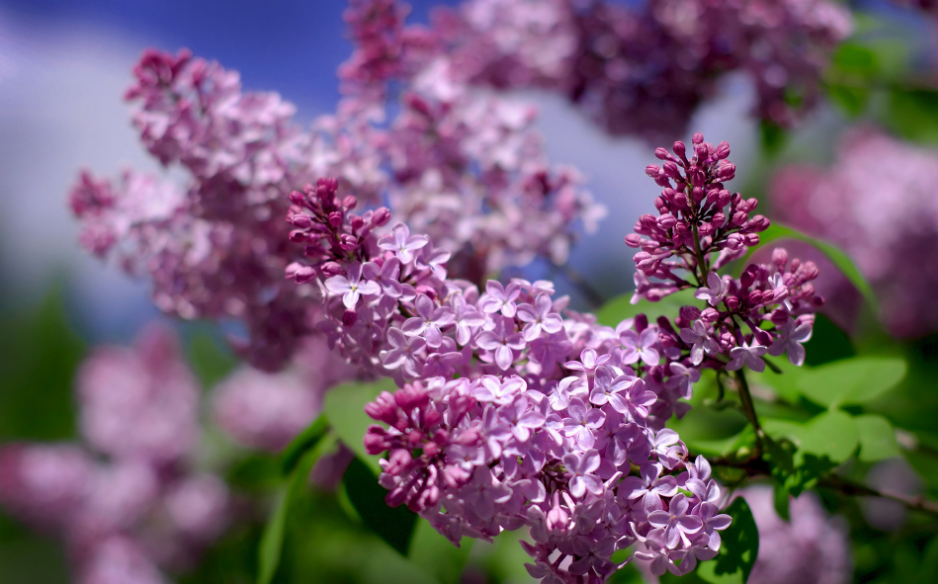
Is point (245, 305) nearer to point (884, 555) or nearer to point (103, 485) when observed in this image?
point (884, 555)

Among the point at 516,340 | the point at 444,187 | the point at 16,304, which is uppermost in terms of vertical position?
the point at 444,187

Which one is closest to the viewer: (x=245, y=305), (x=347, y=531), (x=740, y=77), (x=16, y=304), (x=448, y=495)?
(x=448, y=495)

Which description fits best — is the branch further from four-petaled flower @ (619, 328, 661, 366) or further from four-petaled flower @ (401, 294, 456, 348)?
four-petaled flower @ (401, 294, 456, 348)

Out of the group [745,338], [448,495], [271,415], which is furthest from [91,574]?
[745,338]

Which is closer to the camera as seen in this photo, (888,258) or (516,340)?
(516,340)

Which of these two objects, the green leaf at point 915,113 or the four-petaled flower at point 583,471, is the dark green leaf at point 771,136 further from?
the four-petaled flower at point 583,471

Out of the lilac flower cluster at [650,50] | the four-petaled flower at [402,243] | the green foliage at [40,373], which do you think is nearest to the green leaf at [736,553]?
the four-petaled flower at [402,243]

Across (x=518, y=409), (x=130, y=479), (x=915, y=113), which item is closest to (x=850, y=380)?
(x=518, y=409)
